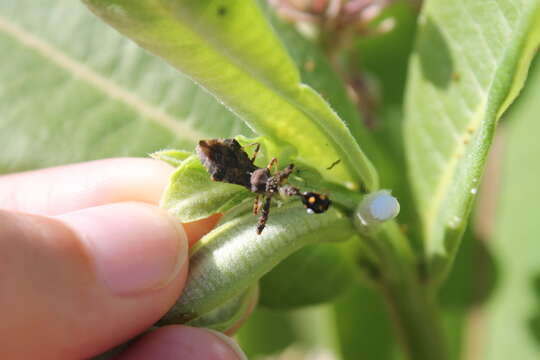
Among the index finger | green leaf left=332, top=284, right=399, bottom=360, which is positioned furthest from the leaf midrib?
green leaf left=332, top=284, right=399, bottom=360

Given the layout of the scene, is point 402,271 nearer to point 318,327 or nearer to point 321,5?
point 321,5

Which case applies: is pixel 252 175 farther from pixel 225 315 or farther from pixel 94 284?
pixel 94 284

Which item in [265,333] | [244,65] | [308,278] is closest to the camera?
[244,65]

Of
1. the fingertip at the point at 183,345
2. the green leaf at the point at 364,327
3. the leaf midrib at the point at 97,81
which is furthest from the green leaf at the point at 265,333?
the fingertip at the point at 183,345

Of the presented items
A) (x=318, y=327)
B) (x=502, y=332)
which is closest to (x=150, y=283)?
(x=502, y=332)

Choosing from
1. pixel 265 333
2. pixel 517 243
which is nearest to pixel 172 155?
pixel 517 243

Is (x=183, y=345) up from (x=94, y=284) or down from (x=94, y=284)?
down
